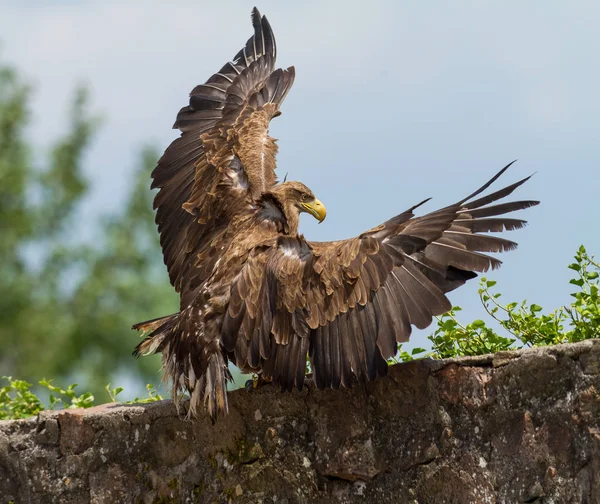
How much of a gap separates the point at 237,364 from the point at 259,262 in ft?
1.62

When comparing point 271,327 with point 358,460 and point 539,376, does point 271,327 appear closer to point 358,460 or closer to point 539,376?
point 358,460

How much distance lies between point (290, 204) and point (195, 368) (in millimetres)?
1269

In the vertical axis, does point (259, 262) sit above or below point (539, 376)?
above

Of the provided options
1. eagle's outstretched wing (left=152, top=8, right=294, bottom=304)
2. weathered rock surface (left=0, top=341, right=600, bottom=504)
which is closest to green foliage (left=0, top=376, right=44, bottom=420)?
weathered rock surface (left=0, top=341, right=600, bottom=504)

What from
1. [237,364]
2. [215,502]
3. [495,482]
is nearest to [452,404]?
[495,482]

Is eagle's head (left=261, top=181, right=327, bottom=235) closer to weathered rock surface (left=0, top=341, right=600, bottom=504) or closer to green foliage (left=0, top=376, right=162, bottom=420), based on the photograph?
weathered rock surface (left=0, top=341, right=600, bottom=504)

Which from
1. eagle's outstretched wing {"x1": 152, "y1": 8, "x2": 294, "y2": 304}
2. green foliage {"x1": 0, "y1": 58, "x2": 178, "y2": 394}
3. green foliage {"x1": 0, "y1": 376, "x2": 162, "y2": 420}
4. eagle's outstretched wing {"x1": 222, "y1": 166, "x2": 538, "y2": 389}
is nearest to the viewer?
eagle's outstretched wing {"x1": 222, "y1": 166, "x2": 538, "y2": 389}

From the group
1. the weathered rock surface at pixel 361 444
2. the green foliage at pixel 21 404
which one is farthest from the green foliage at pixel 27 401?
the weathered rock surface at pixel 361 444

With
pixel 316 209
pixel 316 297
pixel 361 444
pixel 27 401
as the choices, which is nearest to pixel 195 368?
pixel 316 297

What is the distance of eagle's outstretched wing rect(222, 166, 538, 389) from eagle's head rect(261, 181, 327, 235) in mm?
860

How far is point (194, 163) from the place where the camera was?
5.93m

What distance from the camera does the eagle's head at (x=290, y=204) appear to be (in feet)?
17.1

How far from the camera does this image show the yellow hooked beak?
5.43 m

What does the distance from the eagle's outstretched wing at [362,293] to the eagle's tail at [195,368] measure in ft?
0.36
